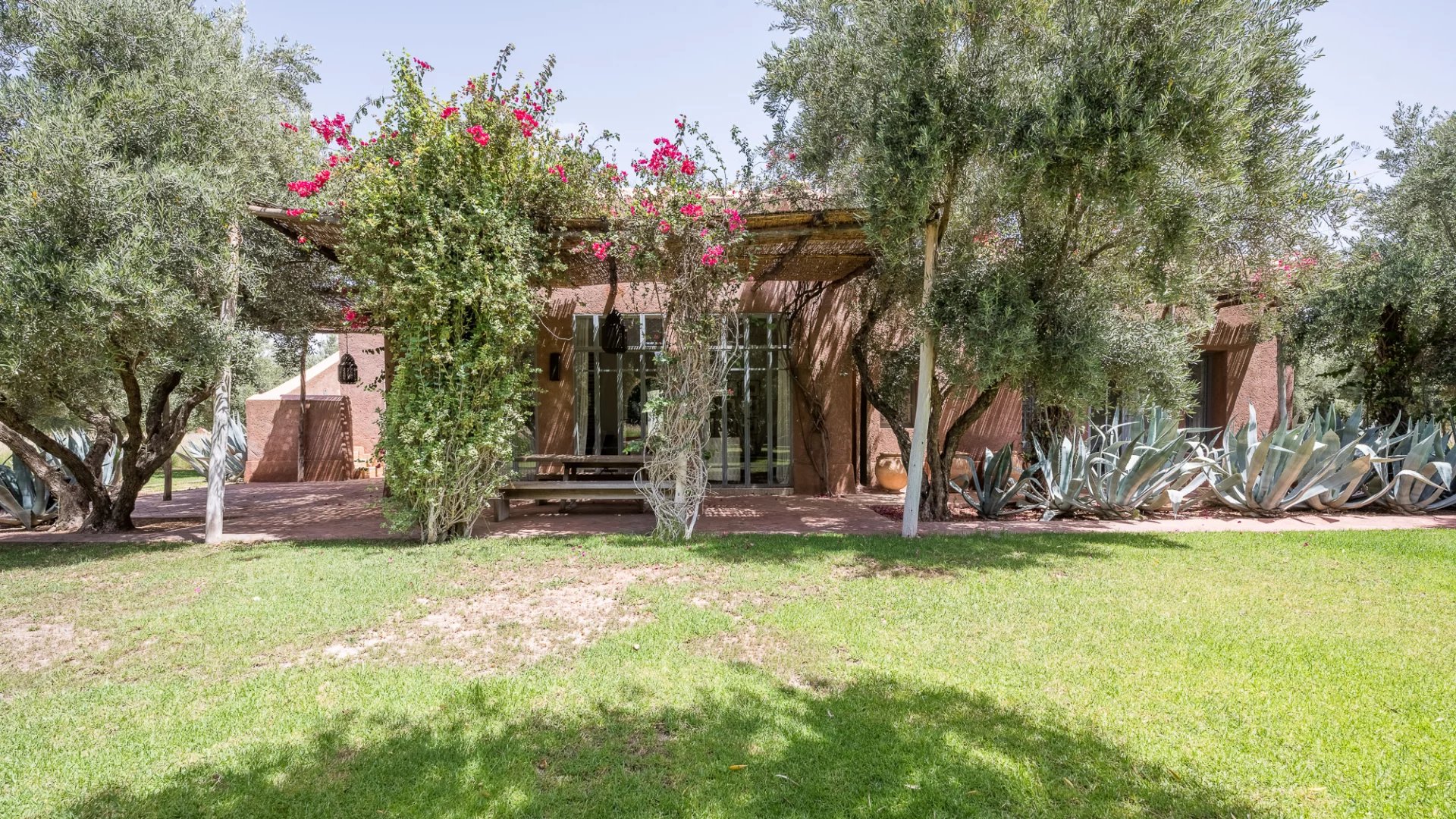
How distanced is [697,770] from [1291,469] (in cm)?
865

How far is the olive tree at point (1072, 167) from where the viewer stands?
19.2 ft

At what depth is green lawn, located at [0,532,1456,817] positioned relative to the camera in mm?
2639

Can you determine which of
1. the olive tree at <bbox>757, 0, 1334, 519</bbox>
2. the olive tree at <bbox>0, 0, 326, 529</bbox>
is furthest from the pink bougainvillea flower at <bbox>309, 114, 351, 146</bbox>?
the olive tree at <bbox>757, 0, 1334, 519</bbox>

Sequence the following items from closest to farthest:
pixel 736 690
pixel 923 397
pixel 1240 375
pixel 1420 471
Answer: pixel 736 690, pixel 923 397, pixel 1420 471, pixel 1240 375

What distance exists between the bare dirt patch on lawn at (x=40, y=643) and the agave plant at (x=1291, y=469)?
411 inches

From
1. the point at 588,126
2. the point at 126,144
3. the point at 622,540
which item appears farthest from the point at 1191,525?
the point at 126,144

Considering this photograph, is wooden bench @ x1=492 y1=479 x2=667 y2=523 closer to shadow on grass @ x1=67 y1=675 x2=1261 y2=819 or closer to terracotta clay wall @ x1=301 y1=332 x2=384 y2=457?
shadow on grass @ x1=67 y1=675 x2=1261 y2=819

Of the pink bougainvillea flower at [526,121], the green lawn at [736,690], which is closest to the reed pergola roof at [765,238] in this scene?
the pink bougainvillea flower at [526,121]

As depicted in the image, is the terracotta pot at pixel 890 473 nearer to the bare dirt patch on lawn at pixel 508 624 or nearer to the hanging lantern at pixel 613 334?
the hanging lantern at pixel 613 334

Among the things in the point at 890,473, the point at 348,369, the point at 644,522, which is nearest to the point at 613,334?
the point at 644,522

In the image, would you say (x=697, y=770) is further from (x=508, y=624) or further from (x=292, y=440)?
(x=292, y=440)

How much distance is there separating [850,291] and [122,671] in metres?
10.1

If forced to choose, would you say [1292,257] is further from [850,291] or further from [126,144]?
[126,144]

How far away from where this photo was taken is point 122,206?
18.9 ft
